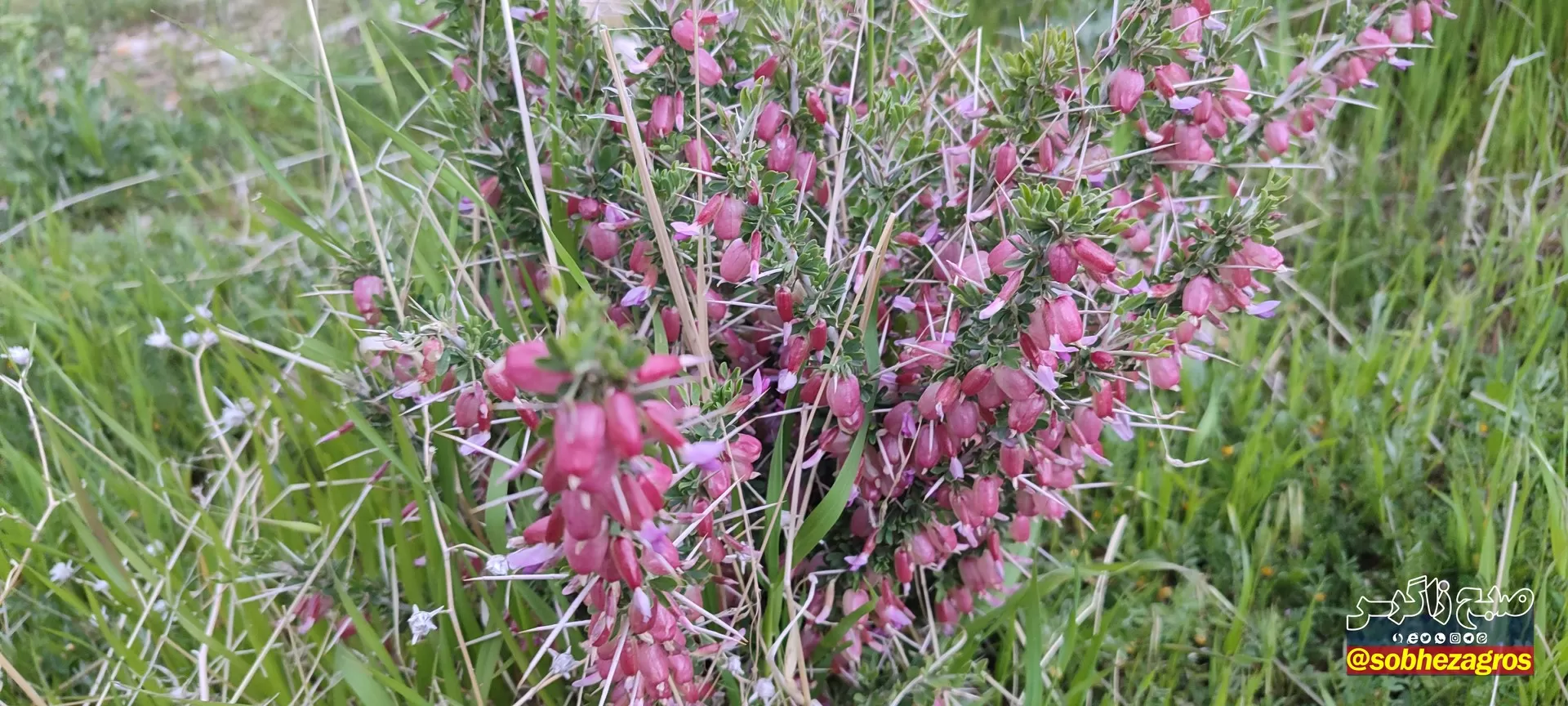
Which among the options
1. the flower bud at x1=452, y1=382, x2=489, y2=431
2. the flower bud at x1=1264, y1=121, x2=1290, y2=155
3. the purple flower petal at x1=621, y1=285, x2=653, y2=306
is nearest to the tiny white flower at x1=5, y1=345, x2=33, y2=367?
the flower bud at x1=452, y1=382, x2=489, y2=431

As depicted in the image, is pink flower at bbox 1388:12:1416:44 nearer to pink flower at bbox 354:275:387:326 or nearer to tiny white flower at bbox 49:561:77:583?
pink flower at bbox 354:275:387:326

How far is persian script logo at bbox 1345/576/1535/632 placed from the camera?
58.9 inches

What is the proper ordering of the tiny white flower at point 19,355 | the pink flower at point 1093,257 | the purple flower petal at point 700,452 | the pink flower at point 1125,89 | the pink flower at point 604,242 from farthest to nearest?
1. the tiny white flower at point 19,355
2. the pink flower at point 604,242
3. the pink flower at point 1125,89
4. the pink flower at point 1093,257
5. the purple flower petal at point 700,452

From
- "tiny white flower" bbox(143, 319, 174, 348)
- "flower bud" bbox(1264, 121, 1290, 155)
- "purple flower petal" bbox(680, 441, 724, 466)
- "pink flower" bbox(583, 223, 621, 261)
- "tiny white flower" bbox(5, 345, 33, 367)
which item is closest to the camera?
"purple flower petal" bbox(680, 441, 724, 466)

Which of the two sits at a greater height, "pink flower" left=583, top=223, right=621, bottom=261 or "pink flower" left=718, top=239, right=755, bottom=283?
"pink flower" left=718, top=239, right=755, bottom=283

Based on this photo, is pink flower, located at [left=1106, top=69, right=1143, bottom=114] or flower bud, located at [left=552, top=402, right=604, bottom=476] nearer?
flower bud, located at [left=552, top=402, right=604, bottom=476]

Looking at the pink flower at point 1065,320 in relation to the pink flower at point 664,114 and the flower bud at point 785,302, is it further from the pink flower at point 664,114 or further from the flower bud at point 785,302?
the pink flower at point 664,114

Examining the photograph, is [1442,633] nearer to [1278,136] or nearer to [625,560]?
[1278,136]

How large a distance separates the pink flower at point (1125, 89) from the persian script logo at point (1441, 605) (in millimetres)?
912

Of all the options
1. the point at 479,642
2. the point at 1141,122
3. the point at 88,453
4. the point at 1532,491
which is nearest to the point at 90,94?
the point at 88,453

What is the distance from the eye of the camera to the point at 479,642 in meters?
1.40

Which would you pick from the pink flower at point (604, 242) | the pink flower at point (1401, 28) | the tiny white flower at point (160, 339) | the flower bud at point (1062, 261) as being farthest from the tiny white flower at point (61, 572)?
the pink flower at point (1401, 28)

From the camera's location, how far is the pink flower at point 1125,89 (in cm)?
117

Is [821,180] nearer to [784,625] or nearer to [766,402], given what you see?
[766,402]
